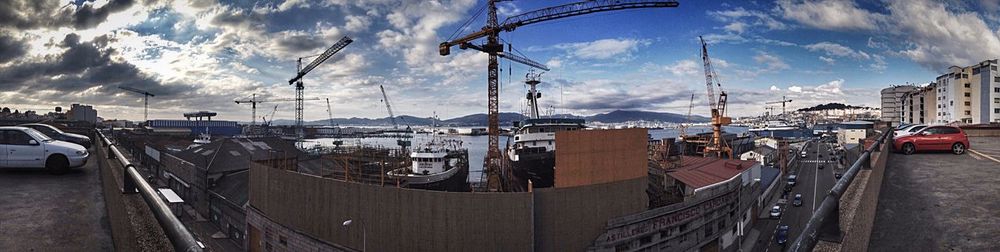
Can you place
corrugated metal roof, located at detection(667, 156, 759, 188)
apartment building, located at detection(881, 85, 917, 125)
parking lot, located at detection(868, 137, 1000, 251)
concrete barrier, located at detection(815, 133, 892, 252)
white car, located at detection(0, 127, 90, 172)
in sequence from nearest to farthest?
concrete barrier, located at detection(815, 133, 892, 252)
parking lot, located at detection(868, 137, 1000, 251)
white car, located at detection(0, 127, 90, 172)
corrugated metal roof, located at detection(667, 156, 759, 188)
apartment building, located at detection(881, 85, 917, 125)

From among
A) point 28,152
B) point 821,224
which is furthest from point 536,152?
point 821,224

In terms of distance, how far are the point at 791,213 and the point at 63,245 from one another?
89.6 feet

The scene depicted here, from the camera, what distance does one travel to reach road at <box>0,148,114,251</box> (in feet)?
12.3

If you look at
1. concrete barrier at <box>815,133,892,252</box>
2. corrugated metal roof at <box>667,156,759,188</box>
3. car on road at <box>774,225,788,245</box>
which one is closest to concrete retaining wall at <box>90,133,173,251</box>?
concrete barrier at <box>815,133,892,252</box>

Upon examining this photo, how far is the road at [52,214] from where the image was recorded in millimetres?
3746

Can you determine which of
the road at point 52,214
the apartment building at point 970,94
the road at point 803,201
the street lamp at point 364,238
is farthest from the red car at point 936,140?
the apartment building at point 970,94

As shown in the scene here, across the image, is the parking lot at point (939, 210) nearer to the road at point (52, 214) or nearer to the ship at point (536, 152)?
the road at point (52, 214)

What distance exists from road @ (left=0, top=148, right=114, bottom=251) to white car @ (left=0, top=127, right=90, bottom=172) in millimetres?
240

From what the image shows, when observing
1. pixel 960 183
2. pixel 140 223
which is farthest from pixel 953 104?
pixel 140 223

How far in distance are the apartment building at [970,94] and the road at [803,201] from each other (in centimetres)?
1062

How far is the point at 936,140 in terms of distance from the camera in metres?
10.2

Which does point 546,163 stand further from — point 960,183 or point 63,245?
point 63,245

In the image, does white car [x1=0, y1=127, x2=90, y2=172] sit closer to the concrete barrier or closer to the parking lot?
the concrete barrier

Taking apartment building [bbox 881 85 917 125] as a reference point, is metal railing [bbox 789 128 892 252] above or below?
below
